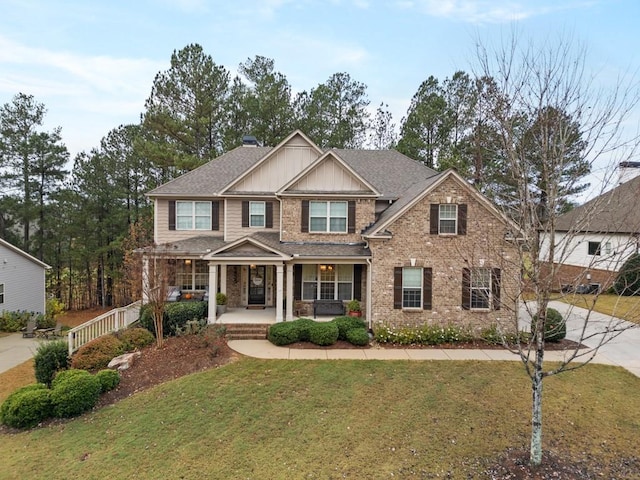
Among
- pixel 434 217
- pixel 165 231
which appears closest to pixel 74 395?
pixel 165 231

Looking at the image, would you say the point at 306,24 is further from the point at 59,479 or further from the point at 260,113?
the point at 59,479

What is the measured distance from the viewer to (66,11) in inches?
553

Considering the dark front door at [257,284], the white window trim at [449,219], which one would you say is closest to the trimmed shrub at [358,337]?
the white window trim at [449,219]

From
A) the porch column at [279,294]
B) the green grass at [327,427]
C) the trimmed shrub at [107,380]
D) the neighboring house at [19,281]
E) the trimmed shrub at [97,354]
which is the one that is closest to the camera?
the green grass at [327,427]

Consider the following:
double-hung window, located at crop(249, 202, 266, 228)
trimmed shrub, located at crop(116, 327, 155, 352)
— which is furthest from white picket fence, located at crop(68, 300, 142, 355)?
double-hung window, located at crop(249, 202, 266, 228)

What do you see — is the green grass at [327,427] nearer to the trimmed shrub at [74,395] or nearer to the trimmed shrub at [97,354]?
the trimmed shrub at [74,395]

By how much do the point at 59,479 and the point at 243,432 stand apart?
3.09 meters

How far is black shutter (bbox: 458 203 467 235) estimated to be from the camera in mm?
13164

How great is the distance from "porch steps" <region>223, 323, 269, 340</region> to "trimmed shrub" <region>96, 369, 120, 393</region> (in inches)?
164

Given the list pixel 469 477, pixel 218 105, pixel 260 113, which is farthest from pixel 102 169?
pixel 469 477

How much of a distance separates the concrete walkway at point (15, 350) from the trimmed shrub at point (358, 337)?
1082cm

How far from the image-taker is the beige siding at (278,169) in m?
16.4

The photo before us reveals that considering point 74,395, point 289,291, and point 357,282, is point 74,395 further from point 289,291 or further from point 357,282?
point 357,282

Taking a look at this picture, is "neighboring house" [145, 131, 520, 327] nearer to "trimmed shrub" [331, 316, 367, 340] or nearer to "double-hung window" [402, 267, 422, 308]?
"double-hung window" [402, 267, 422, 308]
